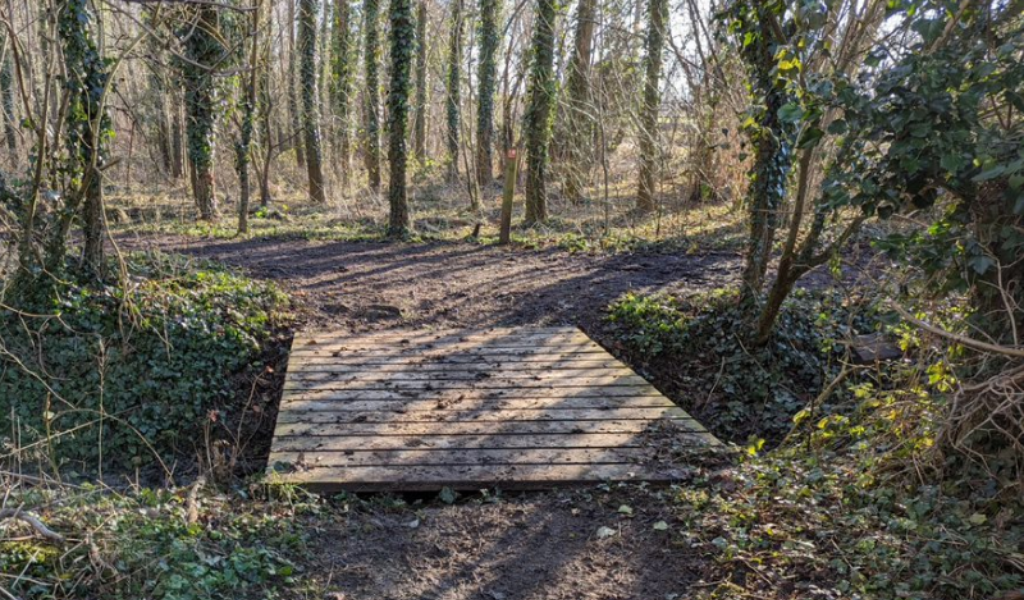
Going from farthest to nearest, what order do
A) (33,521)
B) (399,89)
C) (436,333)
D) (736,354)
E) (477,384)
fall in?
(399,89) < (436,333) < (736,354) < (477,384) < (33,521)

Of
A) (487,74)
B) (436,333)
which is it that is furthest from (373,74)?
(436,333)

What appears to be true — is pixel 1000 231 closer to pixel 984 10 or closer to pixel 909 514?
pixel 984 10

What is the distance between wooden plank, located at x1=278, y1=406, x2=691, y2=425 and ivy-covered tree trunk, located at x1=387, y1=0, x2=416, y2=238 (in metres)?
6.95

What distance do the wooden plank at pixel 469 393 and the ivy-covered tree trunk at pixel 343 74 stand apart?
12589 mm

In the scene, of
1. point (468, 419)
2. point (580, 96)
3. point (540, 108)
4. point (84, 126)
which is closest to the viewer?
point (468, 419)

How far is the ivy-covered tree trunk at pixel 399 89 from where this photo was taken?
35.9 ft

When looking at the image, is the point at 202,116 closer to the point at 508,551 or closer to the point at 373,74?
the point at 373,74

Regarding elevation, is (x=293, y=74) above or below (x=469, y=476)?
above

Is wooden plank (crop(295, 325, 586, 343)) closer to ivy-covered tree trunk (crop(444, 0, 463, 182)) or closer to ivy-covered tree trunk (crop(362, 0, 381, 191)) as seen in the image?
ivy-covered tree trunk (crop(362, 0, 381, 191))

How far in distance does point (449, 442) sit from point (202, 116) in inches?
394

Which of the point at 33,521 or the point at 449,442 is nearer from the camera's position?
the point at 33,521

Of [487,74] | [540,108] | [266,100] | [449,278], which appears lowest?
[449,278]

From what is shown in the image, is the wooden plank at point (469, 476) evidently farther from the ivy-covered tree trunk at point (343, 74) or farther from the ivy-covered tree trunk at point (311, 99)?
the ivy-covered tree trunk at point (343, 74)

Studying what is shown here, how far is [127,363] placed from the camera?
6152 millimetres
